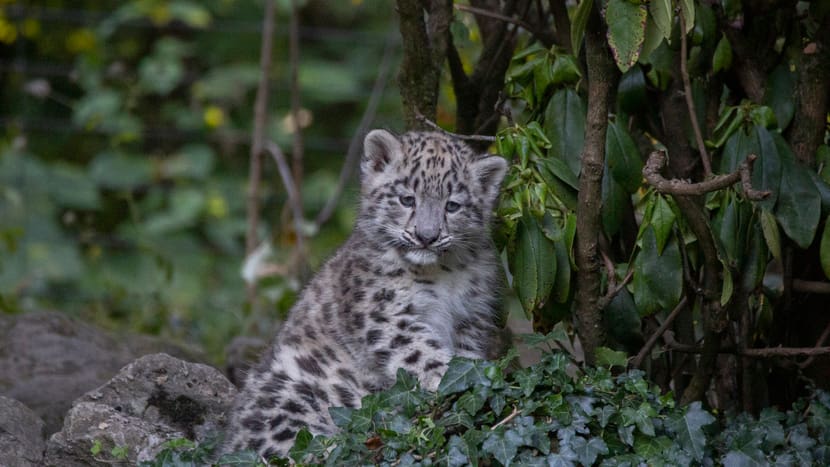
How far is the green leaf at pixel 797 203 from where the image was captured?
16.6 feet

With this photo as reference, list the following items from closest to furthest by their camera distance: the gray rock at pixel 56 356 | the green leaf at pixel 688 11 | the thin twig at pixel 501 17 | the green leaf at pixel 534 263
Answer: the green leaf at pixel 688 11, the green leaf at pixel 534 263, the thin twig at pixel 501 17, the gray rock at pixel 56 356

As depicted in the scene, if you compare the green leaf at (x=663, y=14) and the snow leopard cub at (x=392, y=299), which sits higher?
the green leaf at (x=663, y=14)

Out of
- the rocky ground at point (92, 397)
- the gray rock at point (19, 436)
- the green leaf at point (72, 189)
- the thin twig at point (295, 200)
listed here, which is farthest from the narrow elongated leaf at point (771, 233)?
the green leaf at point (72, 189)

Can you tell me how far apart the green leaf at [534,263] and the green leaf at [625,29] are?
2.65 feet

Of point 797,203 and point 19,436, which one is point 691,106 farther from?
point 19,436

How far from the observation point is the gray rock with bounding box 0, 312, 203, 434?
644 centimetres

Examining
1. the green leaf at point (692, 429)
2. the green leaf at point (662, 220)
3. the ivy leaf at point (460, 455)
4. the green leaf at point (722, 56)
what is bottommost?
the ivy leaf at point (460, 455)

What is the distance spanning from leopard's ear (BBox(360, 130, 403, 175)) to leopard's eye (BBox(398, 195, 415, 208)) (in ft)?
0.74

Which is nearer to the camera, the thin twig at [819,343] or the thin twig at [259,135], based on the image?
the thin twig at [819,343]

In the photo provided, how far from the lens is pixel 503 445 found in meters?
4.39

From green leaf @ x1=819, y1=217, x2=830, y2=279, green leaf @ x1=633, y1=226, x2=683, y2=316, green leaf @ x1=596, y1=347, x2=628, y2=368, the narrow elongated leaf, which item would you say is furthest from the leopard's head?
green leaf @ x1=819, y1=217, x2=830, y2=279

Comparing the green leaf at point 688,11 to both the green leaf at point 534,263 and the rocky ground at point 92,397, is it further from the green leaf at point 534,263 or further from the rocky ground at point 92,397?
the rocky ground at point 92,397

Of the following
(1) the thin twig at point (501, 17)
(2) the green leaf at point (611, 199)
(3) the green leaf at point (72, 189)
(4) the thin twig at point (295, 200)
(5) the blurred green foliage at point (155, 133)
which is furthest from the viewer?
(3) the green leaf at point (72, 189)

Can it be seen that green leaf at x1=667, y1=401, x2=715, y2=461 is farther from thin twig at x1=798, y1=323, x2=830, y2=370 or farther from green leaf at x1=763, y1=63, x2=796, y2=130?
green leaf at x1=763, y1=63, x2=796, y2=130
